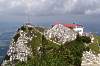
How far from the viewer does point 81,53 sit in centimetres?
8856

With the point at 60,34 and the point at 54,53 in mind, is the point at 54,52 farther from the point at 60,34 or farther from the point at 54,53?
the point at 60,34

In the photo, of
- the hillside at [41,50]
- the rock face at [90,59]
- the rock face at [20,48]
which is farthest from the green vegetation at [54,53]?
the rock face at [20,48]

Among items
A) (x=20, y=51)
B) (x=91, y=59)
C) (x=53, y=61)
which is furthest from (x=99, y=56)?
(x=20, y=51)

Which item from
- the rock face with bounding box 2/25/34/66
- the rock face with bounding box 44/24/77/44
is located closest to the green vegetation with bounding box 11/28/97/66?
the rock face with bounding box 2/25/34/66

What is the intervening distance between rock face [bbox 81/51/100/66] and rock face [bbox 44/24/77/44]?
9319 millimetres

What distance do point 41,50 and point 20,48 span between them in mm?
5490

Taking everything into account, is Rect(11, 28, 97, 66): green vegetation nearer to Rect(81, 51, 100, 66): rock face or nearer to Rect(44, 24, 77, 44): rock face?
Rect(81, 51, 100, 66): rock face

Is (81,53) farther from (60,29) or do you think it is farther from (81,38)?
(60,29)

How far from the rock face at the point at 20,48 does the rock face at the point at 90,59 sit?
544 inches

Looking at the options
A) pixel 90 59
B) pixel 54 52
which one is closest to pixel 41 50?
pixel 54 52

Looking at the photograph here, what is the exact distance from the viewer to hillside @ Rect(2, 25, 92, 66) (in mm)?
86562

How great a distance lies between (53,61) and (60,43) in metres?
10.5

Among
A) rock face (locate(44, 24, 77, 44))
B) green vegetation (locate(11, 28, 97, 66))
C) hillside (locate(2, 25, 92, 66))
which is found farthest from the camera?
rock face (locate(44, 24, 77, 44))

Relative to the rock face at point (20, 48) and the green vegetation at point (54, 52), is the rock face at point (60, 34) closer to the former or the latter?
the green vegetation at point (54, 52)
